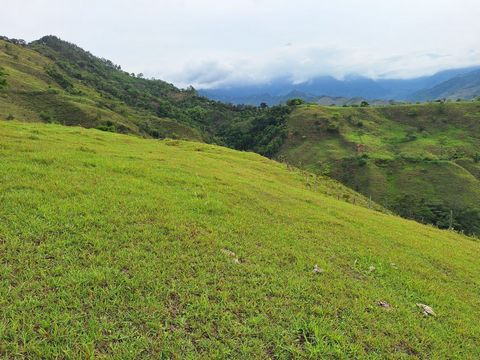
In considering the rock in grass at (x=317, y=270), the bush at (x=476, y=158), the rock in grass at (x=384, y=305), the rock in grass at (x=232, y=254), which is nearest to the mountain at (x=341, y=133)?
the bush at (x=476, y=158)

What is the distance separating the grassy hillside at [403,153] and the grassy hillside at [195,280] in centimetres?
8924

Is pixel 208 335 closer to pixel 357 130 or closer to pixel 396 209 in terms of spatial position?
pixel 396 209

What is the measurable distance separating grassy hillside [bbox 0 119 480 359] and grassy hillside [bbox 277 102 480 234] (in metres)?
89.2

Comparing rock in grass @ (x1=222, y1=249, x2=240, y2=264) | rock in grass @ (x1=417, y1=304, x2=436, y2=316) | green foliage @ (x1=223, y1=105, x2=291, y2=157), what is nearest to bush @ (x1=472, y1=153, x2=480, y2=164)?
green foliage @ (x1=223, y1=105, x2=291, y2=157)

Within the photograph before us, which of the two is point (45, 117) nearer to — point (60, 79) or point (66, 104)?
point (66, 104)

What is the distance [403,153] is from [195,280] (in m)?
128

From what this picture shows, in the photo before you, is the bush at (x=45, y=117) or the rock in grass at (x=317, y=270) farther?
the bush at (x=45, y=117)

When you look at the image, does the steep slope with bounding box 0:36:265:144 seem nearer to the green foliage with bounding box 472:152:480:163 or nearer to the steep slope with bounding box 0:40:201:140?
the steep slope with bounding box 0:40:201:140

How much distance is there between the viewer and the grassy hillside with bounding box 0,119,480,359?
7309 millimetres

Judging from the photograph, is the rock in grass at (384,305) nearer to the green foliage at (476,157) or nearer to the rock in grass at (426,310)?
the rock in grass at (426,310)

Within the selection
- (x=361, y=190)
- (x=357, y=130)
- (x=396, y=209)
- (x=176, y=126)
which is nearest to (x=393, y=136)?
(x=357, y=130)

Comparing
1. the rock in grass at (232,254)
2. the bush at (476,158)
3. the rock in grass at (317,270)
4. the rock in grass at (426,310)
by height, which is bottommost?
the rock in grass at (426,310)

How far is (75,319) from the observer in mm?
7309

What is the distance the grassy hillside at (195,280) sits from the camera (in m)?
7.31
